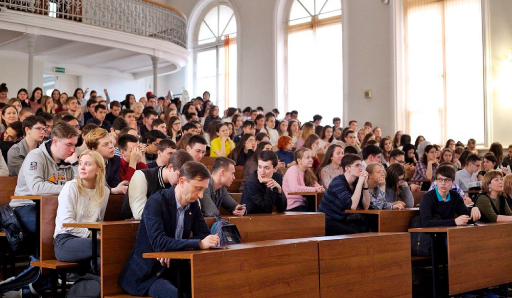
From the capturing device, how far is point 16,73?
15477 millimetres

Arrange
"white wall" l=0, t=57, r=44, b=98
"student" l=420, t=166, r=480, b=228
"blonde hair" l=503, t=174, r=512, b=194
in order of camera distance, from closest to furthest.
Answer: "student" l=420, t=166, r=480, b=228, "blonde hair" l=503, t=174, r=512, b=194, "white wall" l=0, t=57, r=44, b=98

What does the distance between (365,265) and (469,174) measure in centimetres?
483

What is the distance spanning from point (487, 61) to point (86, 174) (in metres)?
11.0

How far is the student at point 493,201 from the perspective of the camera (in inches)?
229

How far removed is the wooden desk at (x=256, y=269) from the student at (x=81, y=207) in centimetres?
85

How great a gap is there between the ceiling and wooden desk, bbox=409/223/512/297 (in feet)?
33.1

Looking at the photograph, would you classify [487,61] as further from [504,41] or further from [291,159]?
[291,159]

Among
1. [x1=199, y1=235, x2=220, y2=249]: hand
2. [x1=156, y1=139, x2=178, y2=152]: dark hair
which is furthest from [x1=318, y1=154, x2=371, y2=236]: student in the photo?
[x1=199, y1=235, x2=220, y2=249]: hand

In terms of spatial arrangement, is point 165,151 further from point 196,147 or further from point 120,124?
point 120,124

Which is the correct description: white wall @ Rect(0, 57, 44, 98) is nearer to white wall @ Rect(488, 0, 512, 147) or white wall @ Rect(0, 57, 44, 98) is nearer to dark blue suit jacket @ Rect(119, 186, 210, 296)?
white wall @ Rect(488, 0, 512, 147)

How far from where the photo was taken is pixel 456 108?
14.1 m

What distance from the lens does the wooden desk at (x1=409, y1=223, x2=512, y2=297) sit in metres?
4.96

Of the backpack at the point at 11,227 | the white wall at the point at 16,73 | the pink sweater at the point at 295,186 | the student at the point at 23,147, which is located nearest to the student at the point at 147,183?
the backpack at the point at 11,227

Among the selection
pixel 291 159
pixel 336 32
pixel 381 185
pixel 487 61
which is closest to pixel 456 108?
pixel 487 61
